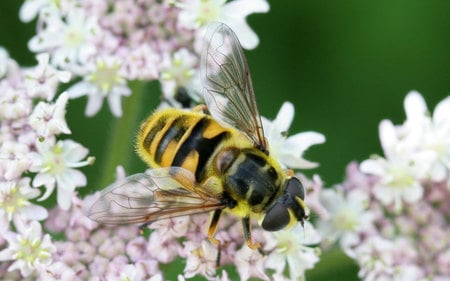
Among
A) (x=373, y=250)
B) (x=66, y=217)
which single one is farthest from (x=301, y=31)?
(x=66, y=217)

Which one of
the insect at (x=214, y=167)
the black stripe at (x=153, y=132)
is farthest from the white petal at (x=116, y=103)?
the black stripe at (x=153, y=132)

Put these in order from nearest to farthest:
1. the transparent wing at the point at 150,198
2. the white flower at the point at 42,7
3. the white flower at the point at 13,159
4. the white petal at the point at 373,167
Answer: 1. the transparent wing at the point at 150,198
2. the white flower at the point at 13,159
3. the white petal at the point at 373,167
4. the white flower at the point at 42,7

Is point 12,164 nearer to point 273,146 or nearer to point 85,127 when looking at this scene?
point 273,146

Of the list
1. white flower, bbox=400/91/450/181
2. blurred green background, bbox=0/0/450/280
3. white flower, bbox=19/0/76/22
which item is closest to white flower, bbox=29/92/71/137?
white flower, bbox=19/0/76/22

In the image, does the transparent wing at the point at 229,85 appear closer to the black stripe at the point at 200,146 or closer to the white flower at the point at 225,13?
the black stripe at the point at 200,146

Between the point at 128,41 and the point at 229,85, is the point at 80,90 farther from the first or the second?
the point at 229,85

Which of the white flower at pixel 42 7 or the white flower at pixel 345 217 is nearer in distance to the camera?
the white flower at pixel 345 217

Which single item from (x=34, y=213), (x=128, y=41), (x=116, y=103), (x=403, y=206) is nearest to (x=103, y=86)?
(x=116, y=103)
